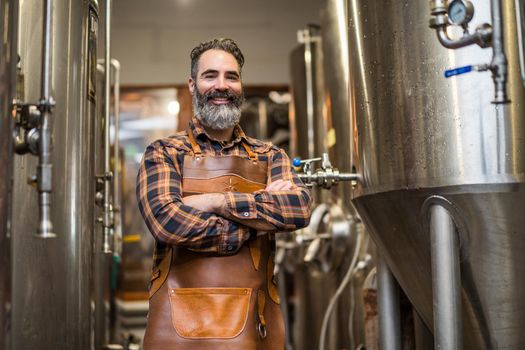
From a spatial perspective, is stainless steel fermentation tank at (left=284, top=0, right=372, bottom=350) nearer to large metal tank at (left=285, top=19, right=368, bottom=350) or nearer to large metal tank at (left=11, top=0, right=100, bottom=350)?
large metal tank at (left=285, top=19, right=368, bottom=350)

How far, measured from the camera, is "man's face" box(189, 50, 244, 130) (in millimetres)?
2344

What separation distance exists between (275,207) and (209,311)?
0.36 metres

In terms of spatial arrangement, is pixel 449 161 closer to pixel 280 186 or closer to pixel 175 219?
pixel 280 186

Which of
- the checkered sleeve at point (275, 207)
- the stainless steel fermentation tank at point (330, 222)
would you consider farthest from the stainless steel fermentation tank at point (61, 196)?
the stainless steel fermentation tank at point (330, 222)

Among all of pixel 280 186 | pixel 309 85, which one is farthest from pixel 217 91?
pixel 309 85

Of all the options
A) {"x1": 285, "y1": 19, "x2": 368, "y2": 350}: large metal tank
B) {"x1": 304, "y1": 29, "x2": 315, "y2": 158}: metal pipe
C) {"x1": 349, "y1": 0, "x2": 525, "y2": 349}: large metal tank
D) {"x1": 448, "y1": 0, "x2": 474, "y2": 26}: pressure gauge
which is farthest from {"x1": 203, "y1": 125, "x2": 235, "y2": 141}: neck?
{"x1": 304, "y1": 29, "x2": 315, "y2": 158}: metal pipe

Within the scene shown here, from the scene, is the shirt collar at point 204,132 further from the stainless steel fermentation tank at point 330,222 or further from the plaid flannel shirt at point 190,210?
the stainless steel fermentation tank at point 330,222

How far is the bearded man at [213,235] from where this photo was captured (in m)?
2.10

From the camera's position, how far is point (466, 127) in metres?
2.02

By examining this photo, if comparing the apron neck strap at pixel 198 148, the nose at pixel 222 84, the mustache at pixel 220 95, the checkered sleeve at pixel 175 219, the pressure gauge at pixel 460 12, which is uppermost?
the pressure gauge at pixel 460 12

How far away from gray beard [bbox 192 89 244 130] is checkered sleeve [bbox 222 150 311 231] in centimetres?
28

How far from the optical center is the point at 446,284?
203 centimetres

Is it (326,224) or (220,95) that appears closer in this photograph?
(220,95)

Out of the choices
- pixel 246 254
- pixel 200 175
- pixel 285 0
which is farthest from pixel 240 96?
pixel 285 0
